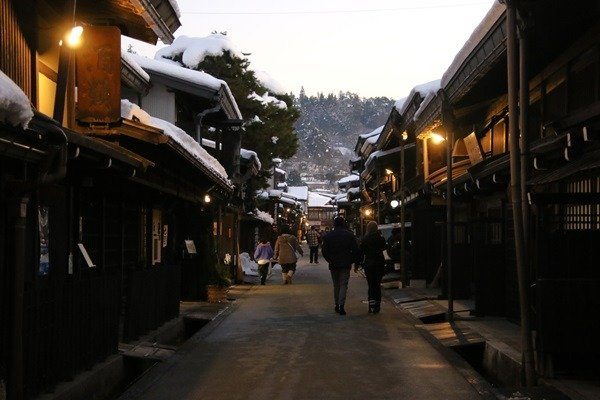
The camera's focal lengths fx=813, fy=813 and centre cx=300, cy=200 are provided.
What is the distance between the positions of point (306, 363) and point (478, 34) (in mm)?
6069

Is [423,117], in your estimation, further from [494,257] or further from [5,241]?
[5,241]

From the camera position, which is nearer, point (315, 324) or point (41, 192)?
point (41, 192)

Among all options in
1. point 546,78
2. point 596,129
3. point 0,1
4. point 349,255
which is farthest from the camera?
point 349,255

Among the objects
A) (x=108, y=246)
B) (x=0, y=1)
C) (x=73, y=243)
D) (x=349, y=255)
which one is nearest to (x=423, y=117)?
(x=349, y=255)

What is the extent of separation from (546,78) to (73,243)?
8.91m

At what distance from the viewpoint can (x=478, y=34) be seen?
13.4 meters

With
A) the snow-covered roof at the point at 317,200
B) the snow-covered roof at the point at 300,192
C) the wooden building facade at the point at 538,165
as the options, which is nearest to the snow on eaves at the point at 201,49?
the wooden building facade at the point at 538,165

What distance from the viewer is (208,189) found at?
74.9 ft

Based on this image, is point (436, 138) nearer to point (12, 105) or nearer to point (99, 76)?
point (99, 76)

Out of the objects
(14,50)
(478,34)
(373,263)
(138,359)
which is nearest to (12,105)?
(14,50)

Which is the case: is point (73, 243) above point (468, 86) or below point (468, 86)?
below

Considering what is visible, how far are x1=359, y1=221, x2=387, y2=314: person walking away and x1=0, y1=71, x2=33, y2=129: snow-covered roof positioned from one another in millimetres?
13635

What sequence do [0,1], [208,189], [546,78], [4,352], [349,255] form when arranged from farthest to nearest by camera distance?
[208,189] → [349,255] → [546,78] → [0,1] → [4,352]

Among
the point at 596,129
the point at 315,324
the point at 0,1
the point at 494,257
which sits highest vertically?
the point at 0,1
